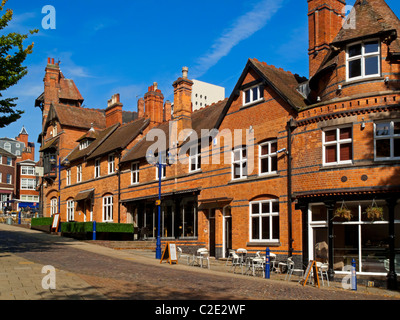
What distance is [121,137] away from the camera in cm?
3953

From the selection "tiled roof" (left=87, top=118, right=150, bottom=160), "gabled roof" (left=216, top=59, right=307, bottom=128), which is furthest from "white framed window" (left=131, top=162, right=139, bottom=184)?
"gabled roof" (left=216, top=59, right=307, bottom=128)

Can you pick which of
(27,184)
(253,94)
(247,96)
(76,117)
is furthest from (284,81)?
(27,184)

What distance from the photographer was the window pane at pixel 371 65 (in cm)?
1958

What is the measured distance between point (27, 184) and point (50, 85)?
31598mm

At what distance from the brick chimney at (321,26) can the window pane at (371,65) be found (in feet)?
11.9

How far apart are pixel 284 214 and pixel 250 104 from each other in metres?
6.12

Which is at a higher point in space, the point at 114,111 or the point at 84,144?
the point at 114,111

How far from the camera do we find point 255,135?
23.7 metres

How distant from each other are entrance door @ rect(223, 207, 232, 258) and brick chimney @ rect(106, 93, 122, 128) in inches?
892

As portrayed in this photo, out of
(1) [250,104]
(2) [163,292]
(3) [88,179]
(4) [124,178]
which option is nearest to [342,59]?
(1) [250,104]

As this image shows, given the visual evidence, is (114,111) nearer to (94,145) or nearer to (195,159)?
(94,145)

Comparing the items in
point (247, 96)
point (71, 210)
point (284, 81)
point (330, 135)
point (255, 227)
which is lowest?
point (255, 227)
